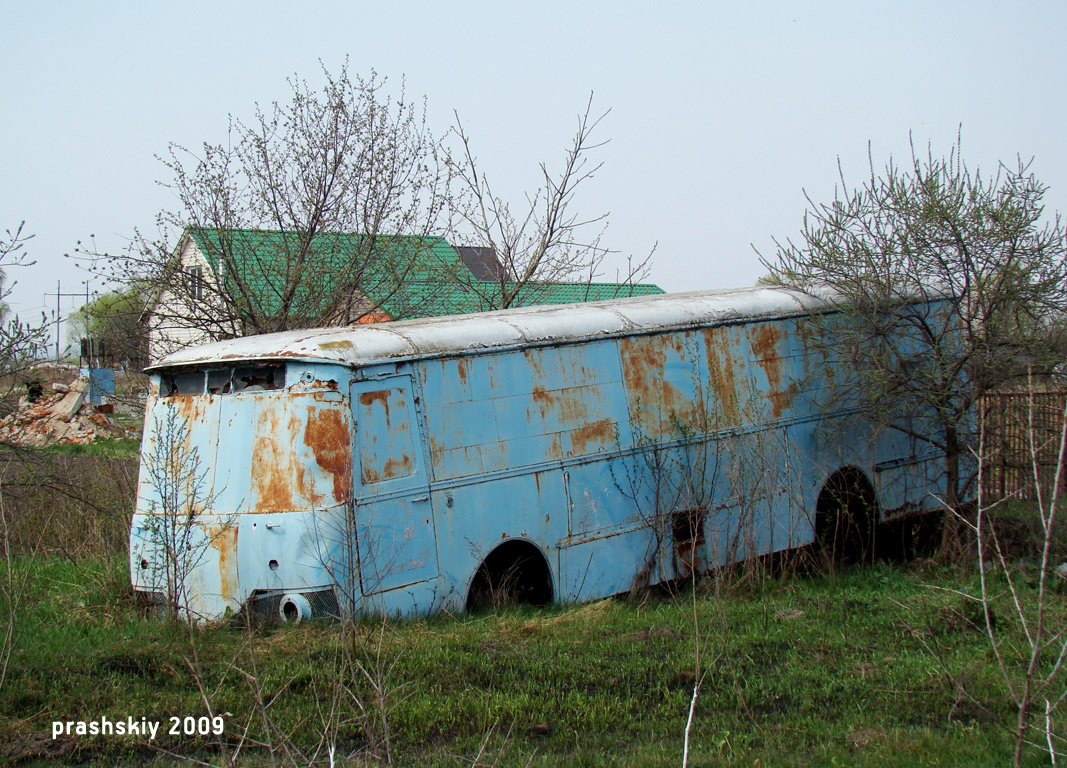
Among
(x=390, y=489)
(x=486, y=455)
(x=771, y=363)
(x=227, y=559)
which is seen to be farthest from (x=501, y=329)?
(x=771, y=363)

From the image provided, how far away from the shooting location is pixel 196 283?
1294 centimetres

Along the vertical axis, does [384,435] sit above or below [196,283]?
below

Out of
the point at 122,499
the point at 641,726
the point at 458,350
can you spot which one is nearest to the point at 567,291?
the point at 122,499

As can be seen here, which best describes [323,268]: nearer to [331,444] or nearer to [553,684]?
[331,444]

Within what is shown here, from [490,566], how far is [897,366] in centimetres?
501

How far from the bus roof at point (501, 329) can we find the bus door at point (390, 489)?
0.32 m

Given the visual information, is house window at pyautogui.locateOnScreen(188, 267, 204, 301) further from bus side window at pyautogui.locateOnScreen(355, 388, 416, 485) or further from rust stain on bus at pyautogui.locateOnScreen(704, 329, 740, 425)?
rust stain on bus at pyautogui.locateOnScreen(704, 329, 740, 425)

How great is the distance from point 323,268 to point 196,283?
170 cm

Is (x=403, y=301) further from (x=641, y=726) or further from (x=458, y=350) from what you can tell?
(x=641, y=726)

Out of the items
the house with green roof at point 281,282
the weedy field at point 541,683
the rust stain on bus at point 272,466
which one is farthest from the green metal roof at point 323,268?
the rust stain on bus at point 272,466

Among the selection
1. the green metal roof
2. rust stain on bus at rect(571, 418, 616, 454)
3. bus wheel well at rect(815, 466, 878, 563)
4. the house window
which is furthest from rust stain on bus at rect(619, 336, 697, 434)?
the house window

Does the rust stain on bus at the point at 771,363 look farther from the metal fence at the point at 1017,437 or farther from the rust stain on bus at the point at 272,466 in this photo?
the rust stain on bus at the point at 272,466

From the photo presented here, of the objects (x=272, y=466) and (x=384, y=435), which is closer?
(x=272, y=466)

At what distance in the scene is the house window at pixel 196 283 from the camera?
510 inches
